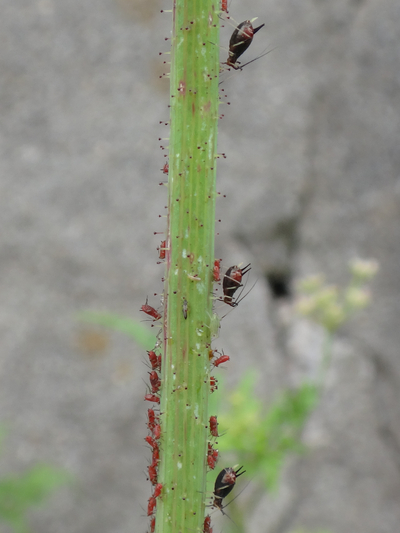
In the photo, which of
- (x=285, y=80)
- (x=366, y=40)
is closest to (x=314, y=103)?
(x=285, y=80)

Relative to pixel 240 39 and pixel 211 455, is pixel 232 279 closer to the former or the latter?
pixel 211 455

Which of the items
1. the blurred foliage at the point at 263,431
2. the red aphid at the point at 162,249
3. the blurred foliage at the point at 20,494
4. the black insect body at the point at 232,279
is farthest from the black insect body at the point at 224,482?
the blurred foliage at the point at 20,494

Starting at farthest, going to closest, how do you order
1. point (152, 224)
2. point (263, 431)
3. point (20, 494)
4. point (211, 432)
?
point (152, 224)
point (20, 494)
point (263, 431)
point (211, 432)

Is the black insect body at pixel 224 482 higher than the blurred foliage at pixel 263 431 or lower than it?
lower

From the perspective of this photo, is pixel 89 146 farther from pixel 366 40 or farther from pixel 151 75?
pixel 366 40

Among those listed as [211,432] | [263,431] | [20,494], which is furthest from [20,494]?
[211,432]

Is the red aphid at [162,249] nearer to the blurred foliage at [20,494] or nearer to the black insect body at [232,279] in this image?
the black insect body at [232,279]

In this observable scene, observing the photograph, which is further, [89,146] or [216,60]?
[89,146]
